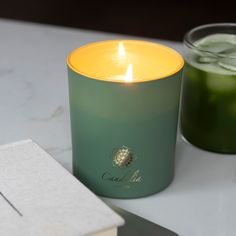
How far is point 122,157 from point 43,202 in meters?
0.09

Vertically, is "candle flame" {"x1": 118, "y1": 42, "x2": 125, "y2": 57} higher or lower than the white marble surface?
higher

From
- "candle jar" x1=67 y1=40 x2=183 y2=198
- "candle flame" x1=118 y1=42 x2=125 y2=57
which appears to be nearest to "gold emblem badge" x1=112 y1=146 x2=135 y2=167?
"candle jar" x1=67 y1=40 x2=183 y2=198

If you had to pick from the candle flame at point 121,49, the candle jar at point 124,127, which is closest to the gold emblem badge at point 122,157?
the candle jar at point 124,127

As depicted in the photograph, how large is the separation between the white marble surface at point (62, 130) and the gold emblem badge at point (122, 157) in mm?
39

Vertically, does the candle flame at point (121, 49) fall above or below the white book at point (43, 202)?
above

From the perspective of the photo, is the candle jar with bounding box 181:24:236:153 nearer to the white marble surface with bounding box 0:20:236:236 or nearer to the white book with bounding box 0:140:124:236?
the white marble surface with bounding box 0:20:236:236

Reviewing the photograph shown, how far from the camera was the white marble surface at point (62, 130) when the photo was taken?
18.4 inches

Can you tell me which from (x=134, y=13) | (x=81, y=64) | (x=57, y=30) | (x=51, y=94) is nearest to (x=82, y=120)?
(x=81, y=64)

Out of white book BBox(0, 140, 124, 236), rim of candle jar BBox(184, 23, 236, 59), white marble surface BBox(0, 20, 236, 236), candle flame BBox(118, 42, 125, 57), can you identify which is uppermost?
candle flame BBox(118, 42, 125, 57)

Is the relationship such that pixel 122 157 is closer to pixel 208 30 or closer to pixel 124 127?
pixel 124 127

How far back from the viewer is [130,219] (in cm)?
45

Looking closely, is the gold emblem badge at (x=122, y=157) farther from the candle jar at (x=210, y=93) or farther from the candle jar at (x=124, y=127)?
the candle jar at (x=210, y=93)

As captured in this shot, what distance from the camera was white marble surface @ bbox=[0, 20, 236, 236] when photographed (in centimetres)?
47

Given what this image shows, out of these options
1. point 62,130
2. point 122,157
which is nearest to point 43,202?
point 122,157
